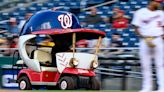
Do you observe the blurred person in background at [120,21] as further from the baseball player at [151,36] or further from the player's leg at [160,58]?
the player's leg at [160,58]

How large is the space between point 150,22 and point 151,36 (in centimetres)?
27


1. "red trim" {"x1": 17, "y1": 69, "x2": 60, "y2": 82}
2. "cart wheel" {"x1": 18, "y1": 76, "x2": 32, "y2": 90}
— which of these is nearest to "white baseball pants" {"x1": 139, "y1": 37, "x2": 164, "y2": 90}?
"red trim" {"x1": 17, "y1": 69, "x2": 60, "y2": 82}

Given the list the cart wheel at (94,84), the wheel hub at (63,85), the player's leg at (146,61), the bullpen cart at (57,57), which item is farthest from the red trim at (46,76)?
the player's leg at (146,61)

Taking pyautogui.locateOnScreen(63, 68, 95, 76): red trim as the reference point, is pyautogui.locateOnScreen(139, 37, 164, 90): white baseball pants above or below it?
above

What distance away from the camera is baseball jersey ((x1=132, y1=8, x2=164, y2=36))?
1009cm

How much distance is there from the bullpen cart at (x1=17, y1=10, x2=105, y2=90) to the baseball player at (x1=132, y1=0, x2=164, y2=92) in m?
3.26

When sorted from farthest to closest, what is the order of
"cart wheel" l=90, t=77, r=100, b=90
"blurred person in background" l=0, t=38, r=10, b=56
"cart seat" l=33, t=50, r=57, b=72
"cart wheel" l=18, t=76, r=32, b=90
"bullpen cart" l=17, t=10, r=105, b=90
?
"blurred person in background" l=0, t=38, r=10, b=56 → "cart wheel" l=18, t=76, r=32, b=90 → "cart seat" l=33, t=50, r=57, b=72 → "cart wheel" l=90, t=77, r=100, b=90 → "bullpen cart" l=17, t=10, r=105, b=90

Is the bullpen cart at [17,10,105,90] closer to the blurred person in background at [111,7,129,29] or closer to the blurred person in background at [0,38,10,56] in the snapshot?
the blurred person in background at [0,38,10,56]

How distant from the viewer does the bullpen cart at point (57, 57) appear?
43.7ft

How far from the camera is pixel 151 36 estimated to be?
33.0ft

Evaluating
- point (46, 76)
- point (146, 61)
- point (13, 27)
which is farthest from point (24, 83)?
point (13, 27)

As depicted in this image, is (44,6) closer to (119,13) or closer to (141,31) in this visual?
(119,13)

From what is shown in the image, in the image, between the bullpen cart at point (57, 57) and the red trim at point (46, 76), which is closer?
the bullpen cart at point (57, 57)

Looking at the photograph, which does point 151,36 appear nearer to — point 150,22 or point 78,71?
point 150,22
